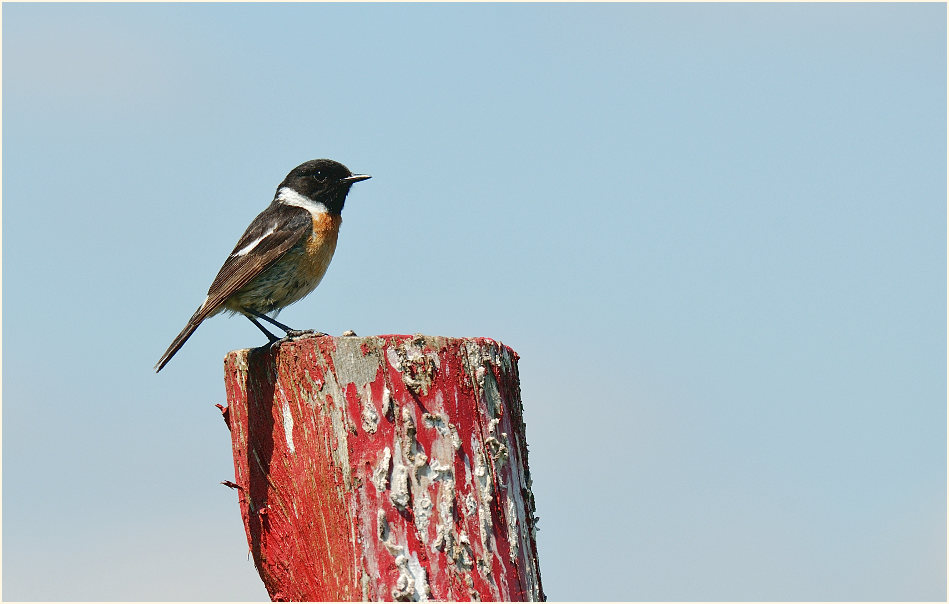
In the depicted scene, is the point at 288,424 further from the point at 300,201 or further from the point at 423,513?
the point at 300,201

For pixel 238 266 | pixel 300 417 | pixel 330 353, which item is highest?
pixel 238 266

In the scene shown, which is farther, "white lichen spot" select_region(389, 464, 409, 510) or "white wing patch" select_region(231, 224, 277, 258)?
"white wing patch" select_region(231, 224, 277, 258)

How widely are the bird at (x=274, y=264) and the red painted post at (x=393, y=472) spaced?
2316 millimetres

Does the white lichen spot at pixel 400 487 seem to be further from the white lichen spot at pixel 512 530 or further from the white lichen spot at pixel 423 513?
the white lichen spot at pixel 512 530

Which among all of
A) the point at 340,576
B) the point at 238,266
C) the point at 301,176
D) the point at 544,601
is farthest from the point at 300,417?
the point at 301,176

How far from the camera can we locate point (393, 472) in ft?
16.1

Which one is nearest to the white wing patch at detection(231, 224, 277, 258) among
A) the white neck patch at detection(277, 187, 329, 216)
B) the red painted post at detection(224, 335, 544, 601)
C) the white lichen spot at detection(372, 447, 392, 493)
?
the white neck patch at detection(277, 187, 329, 216)

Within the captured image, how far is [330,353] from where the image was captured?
5.15 m

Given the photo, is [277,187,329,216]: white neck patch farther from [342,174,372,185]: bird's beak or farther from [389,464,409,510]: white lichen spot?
[389,464,409,510]: white lichen spot

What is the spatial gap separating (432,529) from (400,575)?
10.0 inches

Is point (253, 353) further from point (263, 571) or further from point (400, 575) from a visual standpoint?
point (400, 575)

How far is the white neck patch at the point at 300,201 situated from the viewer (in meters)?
8.63

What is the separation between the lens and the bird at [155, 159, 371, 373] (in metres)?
7.72

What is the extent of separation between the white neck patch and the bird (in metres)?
0.01
